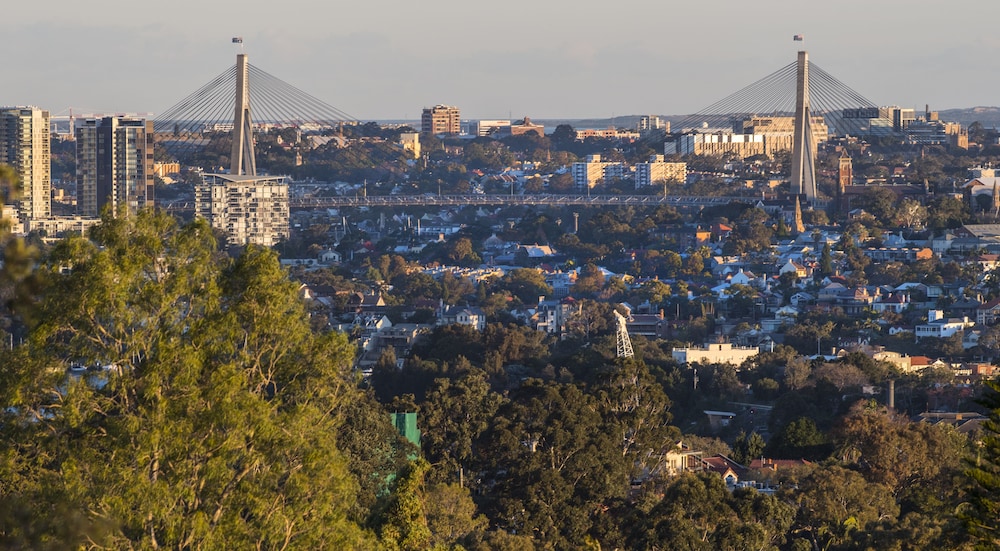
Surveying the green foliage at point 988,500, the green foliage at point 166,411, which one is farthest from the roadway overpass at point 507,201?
the green foliage at point 166,411

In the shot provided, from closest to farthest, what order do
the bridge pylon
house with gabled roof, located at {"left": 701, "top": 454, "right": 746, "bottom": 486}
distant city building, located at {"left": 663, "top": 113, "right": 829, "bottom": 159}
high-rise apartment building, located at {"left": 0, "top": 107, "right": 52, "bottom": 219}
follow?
house with gabled roof, located at {"left": 701, "top": 454, "right": 746, "bottom": 486} < the bridge pylon < high-rise apartment building, located at {"left": 0, "top": 107, "right": 52, "bottom": 219} < distant city building, located at {"left": 663, "top": 113, "right": 829, "bottom": 159}

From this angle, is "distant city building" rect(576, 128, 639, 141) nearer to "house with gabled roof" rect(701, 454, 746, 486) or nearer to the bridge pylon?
the bridge pylon

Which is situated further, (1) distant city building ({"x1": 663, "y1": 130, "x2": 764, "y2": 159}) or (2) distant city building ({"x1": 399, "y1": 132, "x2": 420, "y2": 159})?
(2) distant city building ({"x1": 399, "y1": 132, "x2": 420, "y2": 159})

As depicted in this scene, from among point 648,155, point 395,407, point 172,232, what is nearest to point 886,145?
point 648,155

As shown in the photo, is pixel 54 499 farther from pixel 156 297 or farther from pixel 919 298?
pixel 919 298

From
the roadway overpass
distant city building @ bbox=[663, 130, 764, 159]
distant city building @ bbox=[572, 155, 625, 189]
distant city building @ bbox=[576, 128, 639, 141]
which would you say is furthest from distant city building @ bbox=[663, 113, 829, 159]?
the roadway overpass

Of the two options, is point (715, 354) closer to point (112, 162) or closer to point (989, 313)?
point (989, 313)
